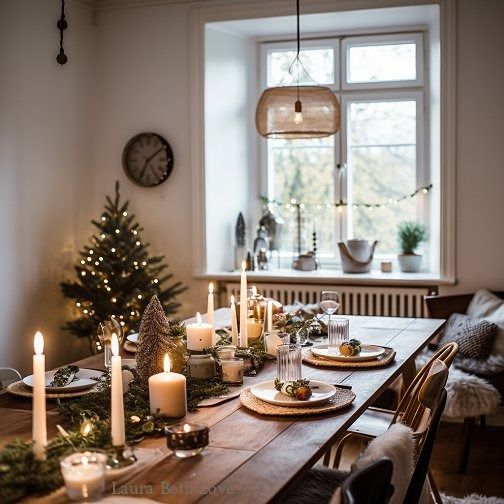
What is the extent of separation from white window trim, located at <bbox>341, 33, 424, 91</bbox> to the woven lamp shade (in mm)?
1844

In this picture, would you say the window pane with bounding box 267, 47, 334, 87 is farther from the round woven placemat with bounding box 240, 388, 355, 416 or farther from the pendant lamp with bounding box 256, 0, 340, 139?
the round woven placemat with bounding box 240, 388, 355, 416

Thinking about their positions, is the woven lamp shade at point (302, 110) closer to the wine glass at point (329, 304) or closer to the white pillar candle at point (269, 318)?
the wine glass at point (329, 304)

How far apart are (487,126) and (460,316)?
3.82 feet

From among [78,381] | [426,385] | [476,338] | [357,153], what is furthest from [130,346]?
[357,153]

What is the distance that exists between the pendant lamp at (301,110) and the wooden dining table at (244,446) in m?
1.34

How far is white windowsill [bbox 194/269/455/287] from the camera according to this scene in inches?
194

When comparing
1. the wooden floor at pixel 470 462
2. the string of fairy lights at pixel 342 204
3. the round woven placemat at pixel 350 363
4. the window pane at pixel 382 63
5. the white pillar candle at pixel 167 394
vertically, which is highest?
the window pane at pixel 382 63

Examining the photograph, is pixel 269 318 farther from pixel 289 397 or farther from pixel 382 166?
pixel 382 166

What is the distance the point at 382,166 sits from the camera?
5.52 metres

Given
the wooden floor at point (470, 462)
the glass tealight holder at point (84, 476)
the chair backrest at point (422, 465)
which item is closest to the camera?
the glass tealight holder at point (84, 476)

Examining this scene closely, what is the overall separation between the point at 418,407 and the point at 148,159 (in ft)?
10.6

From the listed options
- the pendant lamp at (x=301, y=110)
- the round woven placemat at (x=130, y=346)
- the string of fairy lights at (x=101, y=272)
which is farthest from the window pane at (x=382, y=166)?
Result: the round woven placemat at (x=130, y=346)

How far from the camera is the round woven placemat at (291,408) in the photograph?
6.98ft

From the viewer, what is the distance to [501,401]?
13.6ft
